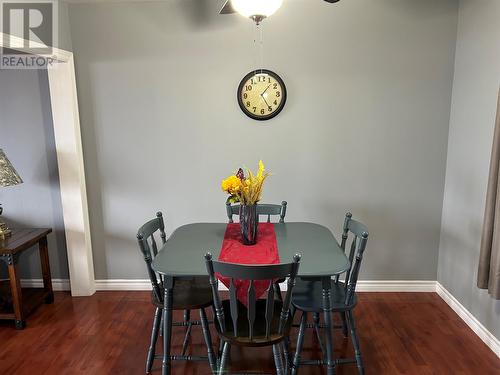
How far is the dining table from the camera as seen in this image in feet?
6.14

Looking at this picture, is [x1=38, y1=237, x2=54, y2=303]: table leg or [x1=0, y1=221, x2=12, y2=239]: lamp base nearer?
[x1=0, y1=221, x2=12, y2=239]: lamp base

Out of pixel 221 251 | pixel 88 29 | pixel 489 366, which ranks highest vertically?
pixel 88 29

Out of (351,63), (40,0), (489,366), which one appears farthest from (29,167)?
(489,366)

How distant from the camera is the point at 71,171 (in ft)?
9.86

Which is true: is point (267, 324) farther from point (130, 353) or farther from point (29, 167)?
point (29, 167)

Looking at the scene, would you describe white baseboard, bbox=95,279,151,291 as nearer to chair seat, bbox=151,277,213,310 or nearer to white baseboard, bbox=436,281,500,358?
chair seat, bbox=151,277,213,310

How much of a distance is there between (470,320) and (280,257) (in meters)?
1.70

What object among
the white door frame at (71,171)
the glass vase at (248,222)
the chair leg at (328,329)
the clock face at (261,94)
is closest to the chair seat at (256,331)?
the chair leg at (328,329)

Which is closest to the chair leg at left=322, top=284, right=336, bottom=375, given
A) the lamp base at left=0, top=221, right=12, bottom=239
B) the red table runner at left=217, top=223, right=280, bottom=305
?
the red table runner at left=217, top=223, right=280, bottom=305

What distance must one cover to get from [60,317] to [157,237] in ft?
3.18

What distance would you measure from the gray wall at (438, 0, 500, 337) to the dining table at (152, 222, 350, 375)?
1165 mm

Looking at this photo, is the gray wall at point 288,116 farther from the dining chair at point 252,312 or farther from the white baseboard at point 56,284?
the dining chair at point 252,312

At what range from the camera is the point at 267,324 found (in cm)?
174

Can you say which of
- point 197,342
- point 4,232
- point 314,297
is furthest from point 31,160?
point 314,297
